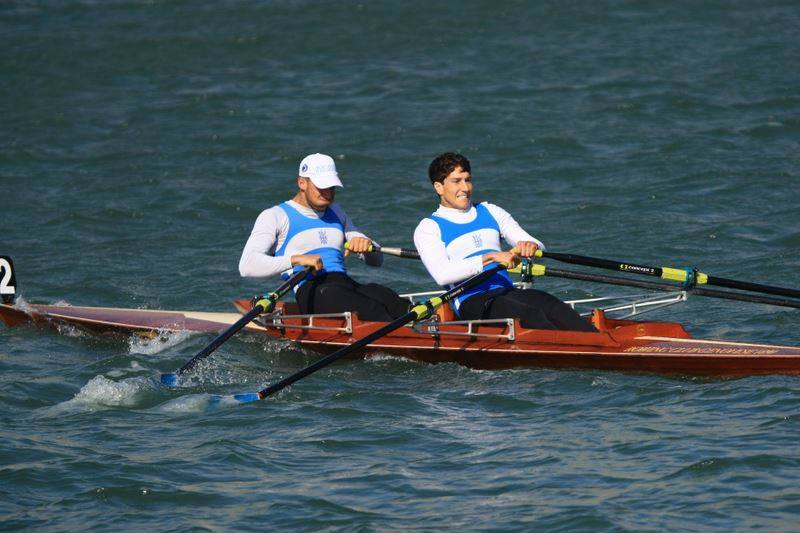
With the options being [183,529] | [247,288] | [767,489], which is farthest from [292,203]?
[767,489]

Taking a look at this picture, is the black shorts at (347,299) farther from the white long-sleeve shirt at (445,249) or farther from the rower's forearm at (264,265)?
the white long-sleeve shirt at (445,249)

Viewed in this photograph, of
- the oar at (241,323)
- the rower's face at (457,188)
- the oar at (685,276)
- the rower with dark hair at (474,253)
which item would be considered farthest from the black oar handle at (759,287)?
the oar at (241,323)

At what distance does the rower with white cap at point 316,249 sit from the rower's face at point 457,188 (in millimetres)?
966

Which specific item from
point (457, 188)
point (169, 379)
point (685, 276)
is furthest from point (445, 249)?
point (169, 379)

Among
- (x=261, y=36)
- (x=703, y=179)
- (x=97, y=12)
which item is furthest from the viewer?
(x=97, y=12)

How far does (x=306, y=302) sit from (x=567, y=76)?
1064 centimetres

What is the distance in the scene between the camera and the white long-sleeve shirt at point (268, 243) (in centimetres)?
944

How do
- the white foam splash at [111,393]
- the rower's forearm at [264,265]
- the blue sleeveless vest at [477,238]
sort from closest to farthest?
the white foam splash at [111,393] → the blue sleeveless vest at [477,238] → the rower's forearm at [264,265]

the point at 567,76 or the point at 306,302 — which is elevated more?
the point at 567,76

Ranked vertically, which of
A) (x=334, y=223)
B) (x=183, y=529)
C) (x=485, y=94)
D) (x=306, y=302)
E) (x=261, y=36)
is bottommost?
(x=183, y=529)

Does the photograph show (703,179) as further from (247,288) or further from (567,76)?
(247,288)

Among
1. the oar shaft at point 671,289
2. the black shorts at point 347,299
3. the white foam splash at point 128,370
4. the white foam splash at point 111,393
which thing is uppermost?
the oar shaft at point 671,289

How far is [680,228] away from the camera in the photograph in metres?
13.3

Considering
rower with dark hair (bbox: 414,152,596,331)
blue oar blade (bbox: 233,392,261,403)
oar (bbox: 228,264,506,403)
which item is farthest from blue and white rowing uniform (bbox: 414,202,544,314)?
blue oar blade (bbox: 233,392,261,403)
